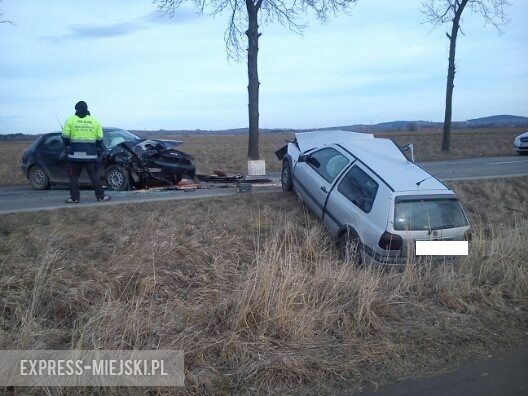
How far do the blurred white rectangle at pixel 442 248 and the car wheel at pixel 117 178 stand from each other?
24.1ft

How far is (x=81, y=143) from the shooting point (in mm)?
10000

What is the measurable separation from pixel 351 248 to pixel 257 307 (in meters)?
2.62

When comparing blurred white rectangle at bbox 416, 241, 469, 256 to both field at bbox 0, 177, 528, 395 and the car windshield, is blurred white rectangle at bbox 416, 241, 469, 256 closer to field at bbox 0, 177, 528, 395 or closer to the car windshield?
field at bbox 0, 177, 528, 395

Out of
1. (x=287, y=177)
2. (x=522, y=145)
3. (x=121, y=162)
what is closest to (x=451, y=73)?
(x=522, y=145)

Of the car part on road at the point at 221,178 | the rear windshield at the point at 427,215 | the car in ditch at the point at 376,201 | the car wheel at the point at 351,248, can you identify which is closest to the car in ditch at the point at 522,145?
the car part on road at the point at 221,178

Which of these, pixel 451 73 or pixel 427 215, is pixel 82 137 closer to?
pixel 427 215

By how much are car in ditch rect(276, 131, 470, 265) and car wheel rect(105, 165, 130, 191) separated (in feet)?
14.5

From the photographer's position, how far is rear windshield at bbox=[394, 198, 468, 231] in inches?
271

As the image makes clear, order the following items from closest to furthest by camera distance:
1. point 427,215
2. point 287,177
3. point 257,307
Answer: point 257,307 → point 427,215 → point 287,177

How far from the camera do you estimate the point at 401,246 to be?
22.2 feet

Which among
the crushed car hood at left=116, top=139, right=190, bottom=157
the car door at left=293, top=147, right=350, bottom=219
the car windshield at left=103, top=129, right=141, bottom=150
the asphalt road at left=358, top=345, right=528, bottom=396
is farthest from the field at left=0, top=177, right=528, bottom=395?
the car windshield at left=103, top=129, right=141, bottom=150

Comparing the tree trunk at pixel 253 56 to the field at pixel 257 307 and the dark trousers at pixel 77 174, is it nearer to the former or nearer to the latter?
Result: the dark trousers at pixel 77 174

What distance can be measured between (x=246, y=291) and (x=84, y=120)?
20.9 ft

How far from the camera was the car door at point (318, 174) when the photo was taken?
28.3 ft
